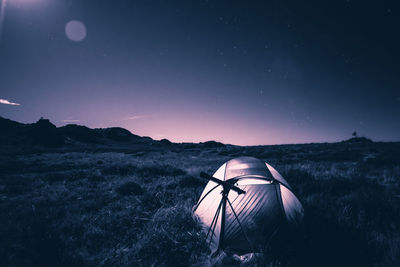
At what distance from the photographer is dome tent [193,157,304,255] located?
11.8 ft

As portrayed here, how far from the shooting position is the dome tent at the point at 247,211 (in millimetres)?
3596

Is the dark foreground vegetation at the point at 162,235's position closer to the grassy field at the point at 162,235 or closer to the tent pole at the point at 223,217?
the grassy field at the point at 162,235

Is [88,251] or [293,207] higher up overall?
[293,207]

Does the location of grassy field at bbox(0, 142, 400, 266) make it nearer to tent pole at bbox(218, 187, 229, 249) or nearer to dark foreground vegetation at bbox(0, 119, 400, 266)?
dark foreground vegetation at bbox(0, 119, 400, 266)

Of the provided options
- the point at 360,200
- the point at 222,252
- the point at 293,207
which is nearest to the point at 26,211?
the point at 222,252

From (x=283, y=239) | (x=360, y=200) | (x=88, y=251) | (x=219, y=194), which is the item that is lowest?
(x=88, y=251)

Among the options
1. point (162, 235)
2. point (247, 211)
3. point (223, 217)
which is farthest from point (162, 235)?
point (247, 211)

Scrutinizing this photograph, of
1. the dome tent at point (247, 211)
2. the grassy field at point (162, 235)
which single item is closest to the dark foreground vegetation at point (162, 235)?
the grassy field at point (162, 235)

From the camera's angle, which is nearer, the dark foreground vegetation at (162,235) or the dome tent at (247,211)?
the dark foreground vegetation at (162,235)

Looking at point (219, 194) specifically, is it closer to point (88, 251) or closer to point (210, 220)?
point (210, 220)

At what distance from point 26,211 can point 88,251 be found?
353cm

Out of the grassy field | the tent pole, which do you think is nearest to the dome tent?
the tent pole

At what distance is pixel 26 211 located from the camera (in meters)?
5.39

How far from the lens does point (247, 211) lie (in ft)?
12.6
